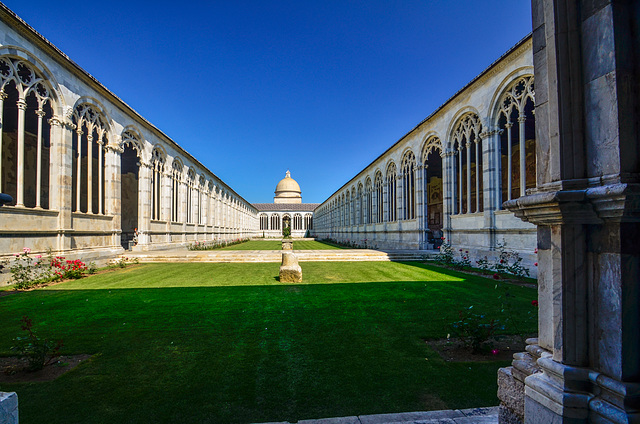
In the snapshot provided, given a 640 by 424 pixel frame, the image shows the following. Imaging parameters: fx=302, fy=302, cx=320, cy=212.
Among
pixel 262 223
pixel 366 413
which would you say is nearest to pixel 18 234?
pixel 366 413

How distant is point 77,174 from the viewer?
43.3ft

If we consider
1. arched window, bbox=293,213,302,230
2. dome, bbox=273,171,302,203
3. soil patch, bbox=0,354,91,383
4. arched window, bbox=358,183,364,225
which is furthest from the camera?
dome, bbox=273,171,302,203

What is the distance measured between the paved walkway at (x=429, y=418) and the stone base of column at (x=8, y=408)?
185cm

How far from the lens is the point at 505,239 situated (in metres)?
12.1

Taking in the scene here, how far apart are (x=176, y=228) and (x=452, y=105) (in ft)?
67.7

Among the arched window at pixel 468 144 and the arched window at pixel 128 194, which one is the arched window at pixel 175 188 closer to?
the arched window at pixel 128 194

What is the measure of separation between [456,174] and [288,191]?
70173 mm

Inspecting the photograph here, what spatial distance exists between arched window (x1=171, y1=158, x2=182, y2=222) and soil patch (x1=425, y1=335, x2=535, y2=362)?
22778 millimetres

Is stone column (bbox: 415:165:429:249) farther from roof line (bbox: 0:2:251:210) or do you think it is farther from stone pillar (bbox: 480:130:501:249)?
roof line (bbox: 0:2:251:210)

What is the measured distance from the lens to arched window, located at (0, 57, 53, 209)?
33.5ft

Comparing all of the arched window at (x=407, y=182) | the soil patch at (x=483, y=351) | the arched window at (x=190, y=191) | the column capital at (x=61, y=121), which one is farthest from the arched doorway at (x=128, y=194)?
the soil patch at (x=483, y=351)

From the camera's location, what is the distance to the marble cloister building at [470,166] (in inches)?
450

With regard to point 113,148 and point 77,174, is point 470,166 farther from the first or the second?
point 113,148

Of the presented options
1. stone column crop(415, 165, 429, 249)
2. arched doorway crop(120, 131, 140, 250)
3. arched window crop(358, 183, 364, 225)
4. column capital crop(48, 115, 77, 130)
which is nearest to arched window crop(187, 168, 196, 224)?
arched doorway crop(120, 131, 140, 250)
